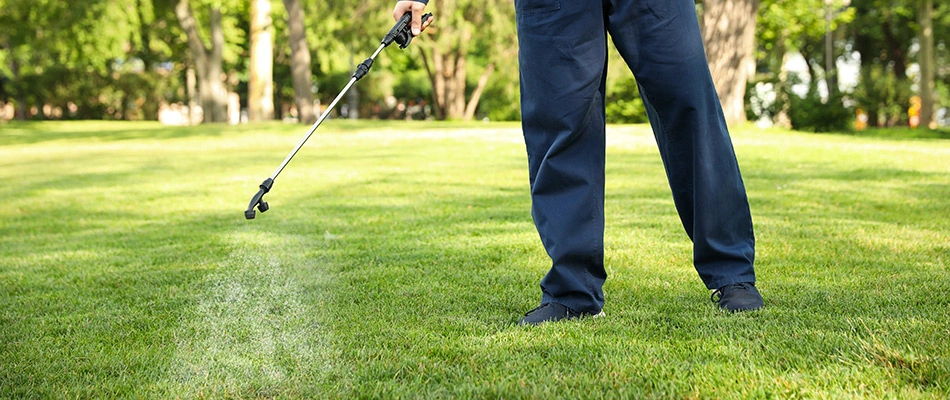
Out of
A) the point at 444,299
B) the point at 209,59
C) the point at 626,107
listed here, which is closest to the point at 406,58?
the point at 209,59

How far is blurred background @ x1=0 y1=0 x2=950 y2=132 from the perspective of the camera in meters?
21.2

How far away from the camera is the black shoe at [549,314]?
3.05 metres

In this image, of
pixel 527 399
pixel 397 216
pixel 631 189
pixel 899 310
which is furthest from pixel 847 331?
pixel 631 189

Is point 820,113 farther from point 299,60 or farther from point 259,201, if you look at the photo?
point 259,201

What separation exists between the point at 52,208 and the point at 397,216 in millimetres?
3516

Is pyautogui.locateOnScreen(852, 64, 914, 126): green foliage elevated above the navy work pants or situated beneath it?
elevated above

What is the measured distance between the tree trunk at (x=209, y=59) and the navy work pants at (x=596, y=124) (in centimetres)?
2984

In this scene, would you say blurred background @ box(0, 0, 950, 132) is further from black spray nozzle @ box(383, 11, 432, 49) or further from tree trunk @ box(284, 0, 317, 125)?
black spray nozzle @ box(383, 11, 432, 49)

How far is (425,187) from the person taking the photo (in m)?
8.56

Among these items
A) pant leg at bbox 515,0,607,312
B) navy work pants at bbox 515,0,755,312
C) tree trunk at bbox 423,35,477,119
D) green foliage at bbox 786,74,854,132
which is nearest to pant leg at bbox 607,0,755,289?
navy work pants at bbox 515,0,755,312

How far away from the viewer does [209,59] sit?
33.6 meters

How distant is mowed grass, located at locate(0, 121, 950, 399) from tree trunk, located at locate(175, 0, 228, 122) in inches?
969

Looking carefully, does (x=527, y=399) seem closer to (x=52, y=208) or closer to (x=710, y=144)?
(x=710, y=144)

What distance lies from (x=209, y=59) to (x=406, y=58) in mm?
17537
